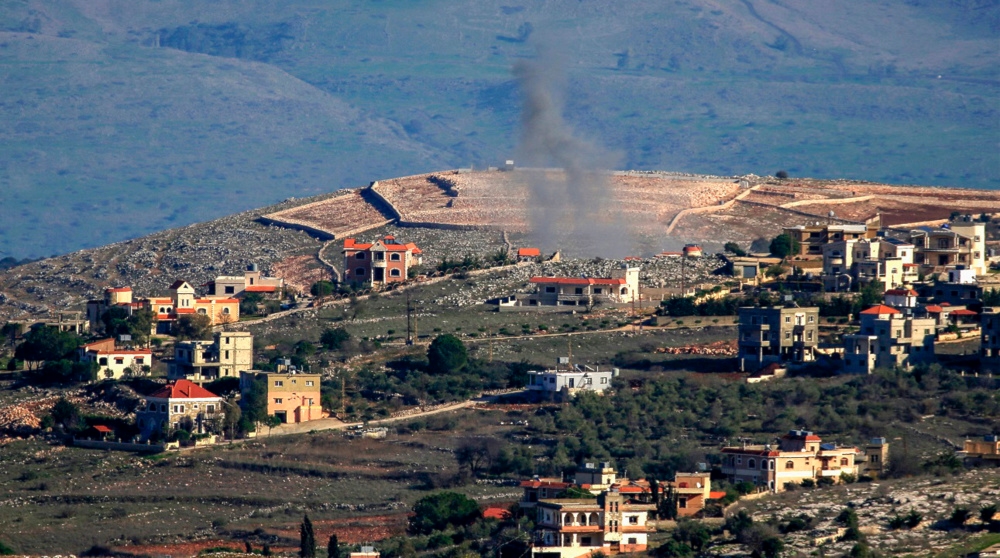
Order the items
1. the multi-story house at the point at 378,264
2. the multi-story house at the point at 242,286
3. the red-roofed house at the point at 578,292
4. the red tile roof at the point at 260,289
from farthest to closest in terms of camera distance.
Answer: the multi-story house at the point at 378,264, the red tile roof at the point at 260,289, the multi-story house at the point at 242,286, the red-roofed house at the point at 578,292

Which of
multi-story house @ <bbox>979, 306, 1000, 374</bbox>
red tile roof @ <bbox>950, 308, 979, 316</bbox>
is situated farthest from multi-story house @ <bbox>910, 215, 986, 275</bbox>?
multi-story house @ <bbox>979, 306, 1000, 374</bbox>

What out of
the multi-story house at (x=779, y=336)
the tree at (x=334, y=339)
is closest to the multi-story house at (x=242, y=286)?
the tree at (x=334, y=339)

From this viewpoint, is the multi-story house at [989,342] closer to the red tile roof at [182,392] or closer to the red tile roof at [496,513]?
the red tile roof at [496,513]

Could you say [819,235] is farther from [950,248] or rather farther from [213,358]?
[213,358]

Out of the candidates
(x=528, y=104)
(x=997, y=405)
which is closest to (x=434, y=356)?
(x=997, y=405)

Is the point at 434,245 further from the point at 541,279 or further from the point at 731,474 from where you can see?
the point at 731,474

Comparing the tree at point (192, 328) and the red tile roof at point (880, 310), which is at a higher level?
the red tile roof at point (880, 310)
